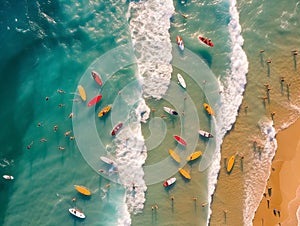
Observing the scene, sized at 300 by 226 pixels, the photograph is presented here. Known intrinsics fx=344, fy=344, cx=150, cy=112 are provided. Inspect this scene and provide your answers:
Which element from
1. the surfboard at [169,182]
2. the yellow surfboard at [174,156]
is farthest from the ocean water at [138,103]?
the surfboard at [169,182]

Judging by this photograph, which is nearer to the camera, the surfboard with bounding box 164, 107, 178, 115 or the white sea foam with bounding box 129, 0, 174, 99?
the surfboard with bounding box 164, 107, 178, 115

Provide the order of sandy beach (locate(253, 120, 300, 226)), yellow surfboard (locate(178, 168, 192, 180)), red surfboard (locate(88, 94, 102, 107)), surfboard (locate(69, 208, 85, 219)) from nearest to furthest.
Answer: sandy beach (locate(253, 120, 300, 226)) < yellow surfboard (locate(178, 168, 192, 180)) < surfboard (locate(69, 208, 85, 219)) < red surfboard (locate(88, 94, 102, 107))

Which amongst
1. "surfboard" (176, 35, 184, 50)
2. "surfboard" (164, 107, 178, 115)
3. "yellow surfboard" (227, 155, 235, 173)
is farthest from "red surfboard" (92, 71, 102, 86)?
"yellow surfboard" (227, 155, 235, 173)

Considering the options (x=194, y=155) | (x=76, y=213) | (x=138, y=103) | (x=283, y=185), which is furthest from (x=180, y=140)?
(x=76, y=213)

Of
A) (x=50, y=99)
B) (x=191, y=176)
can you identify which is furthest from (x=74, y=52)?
(x=191, y=176)

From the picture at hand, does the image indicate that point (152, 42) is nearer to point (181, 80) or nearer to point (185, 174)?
point (181, 80)

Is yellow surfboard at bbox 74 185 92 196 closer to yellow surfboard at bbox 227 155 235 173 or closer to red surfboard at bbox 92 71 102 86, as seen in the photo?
red surfboard at bbox 92 71 102 86

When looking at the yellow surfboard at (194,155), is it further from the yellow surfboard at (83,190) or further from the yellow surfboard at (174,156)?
the yellow surfboard at (83,190)
